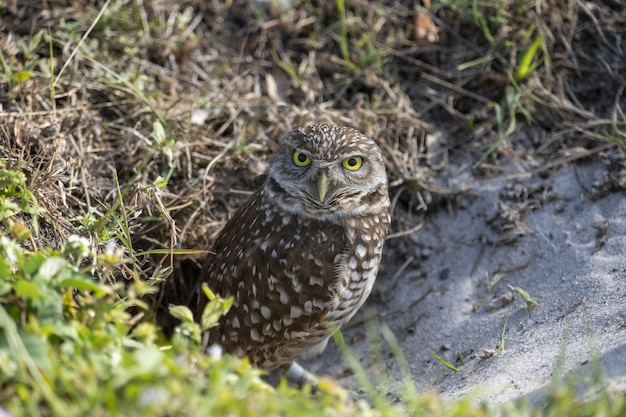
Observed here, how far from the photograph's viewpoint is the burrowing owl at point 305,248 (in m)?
2.81

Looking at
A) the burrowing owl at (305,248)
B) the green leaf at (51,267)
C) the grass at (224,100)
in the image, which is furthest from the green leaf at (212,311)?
the burrowing owl at (305,248)

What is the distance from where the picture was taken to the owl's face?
278cm

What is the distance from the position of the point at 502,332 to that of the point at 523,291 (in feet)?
0.78

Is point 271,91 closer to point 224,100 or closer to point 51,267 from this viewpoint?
point 224,100

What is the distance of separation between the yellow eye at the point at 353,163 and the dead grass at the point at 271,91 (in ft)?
2.55

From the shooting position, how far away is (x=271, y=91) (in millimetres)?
3943

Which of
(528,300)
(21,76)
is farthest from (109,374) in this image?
(21,76)

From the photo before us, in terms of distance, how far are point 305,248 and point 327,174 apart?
0.34 m

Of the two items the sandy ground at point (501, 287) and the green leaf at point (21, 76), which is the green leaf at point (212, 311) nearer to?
the sandy ground at point (501, 287)

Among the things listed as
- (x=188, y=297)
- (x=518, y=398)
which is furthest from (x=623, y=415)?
(x=188, y=297)

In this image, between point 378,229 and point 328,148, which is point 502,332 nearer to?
point 378,229

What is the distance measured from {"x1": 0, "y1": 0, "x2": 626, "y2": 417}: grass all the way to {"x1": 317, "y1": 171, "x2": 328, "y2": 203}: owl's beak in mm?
622

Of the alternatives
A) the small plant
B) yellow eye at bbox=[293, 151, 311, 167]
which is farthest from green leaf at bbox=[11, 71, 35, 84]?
the small plant

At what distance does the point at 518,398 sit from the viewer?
216 centimetres
